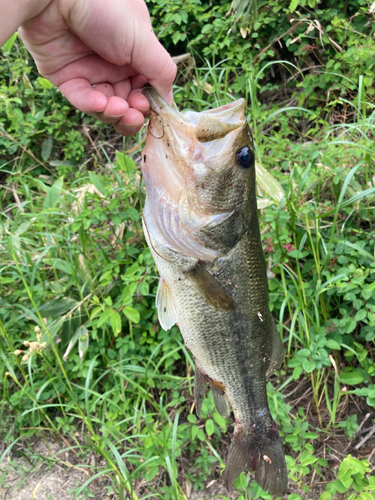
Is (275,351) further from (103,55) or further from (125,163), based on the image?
(125,163)

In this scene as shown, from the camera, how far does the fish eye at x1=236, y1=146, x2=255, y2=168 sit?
4.55 feet

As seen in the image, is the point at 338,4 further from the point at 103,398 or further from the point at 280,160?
the point at 103,398

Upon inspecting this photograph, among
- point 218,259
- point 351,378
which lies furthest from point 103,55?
point 351,378

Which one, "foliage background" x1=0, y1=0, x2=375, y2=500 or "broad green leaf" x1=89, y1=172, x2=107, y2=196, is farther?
"broad green leaf" x1=89, y1=172, x2=107, y2=196

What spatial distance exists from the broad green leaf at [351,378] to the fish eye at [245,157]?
A: 1.52 meters

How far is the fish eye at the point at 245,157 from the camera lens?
139 cm

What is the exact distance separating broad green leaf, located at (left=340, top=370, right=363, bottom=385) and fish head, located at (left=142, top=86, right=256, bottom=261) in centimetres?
130

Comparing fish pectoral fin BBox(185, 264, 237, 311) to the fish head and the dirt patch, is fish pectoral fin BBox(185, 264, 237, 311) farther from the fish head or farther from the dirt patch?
the dirt patch

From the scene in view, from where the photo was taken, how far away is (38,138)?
446cm

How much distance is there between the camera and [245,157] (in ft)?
4.58

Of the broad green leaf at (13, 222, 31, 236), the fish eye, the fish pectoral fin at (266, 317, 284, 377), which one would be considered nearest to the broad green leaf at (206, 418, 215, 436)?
the fish pectoral fin at (266, 317, 284, 377)

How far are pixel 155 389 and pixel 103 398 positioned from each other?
39cm

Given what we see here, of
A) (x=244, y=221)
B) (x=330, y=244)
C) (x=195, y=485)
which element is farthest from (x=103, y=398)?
(x=330, y=244)

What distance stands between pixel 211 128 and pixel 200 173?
174 millimetres
